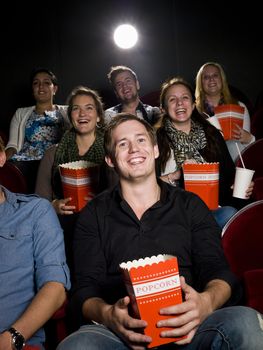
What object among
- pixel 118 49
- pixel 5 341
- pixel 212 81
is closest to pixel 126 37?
pixel 118 49

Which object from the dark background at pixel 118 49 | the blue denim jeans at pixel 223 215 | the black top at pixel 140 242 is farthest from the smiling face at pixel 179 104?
the dark background at pixel 118 49

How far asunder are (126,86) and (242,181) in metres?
1.31

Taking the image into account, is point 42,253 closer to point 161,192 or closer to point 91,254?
point 91,254

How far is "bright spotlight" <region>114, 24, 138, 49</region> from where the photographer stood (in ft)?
13.1

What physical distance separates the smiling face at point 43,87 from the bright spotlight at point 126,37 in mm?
1129

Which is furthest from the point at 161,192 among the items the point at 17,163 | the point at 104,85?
the point at 104,85

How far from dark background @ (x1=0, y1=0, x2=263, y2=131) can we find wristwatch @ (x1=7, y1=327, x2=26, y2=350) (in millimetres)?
3112

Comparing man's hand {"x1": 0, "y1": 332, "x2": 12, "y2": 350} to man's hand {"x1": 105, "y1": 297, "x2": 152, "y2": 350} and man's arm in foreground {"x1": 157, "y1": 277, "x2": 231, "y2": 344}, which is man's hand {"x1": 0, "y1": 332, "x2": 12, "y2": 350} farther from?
man's arm in foreground {"x1": 157, "y1": 277, "x2": 231, "y2": 344}

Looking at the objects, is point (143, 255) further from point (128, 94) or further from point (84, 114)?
point (128, 94)

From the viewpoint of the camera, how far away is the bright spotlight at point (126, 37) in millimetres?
3996

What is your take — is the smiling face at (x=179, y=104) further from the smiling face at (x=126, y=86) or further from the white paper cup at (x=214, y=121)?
the smiling face at (x=126, y=86)

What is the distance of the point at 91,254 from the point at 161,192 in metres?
0.29

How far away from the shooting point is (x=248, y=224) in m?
1.49

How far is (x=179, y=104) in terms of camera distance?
2.26 meters
